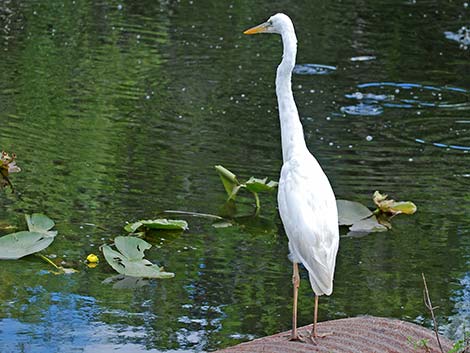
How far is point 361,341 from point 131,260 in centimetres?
163

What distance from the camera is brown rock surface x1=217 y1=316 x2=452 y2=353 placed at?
370 centimetres

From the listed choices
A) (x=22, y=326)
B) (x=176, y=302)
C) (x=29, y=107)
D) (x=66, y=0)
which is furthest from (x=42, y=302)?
(x=66, y=0)

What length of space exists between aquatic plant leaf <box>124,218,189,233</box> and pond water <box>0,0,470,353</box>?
0.07 meters

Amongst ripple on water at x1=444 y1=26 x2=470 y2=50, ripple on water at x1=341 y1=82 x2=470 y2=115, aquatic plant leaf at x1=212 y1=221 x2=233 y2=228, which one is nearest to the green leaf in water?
aquatic plant leaf at x1=212 y1=221 x2=233 y2=228

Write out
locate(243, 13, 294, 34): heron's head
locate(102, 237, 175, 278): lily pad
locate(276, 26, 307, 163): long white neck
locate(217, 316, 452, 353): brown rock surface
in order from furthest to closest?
locate(102, 237, 175, 278): lily pad, locate(243, 13, 294, 34): heron's head, locate(276, 26, 307, 163): long white neck, locate(217, 316, 452, 353): brown rock surface

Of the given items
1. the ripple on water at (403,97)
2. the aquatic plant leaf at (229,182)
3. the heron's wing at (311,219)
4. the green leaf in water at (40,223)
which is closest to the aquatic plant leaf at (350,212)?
the aquatic plant leaf at (229,182)

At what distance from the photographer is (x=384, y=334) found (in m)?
3.83

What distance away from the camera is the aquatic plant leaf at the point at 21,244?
5111 mm

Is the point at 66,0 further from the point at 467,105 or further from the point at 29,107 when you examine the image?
the point at 467,105

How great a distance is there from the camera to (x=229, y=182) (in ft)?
19.6

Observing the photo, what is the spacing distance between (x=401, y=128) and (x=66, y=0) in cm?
536

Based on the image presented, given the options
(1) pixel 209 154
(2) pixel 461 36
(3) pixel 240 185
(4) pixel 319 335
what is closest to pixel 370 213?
(3) pixel 240 185

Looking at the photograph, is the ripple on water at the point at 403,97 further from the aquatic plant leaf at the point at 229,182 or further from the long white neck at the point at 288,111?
the long white neck at the point at 288,111

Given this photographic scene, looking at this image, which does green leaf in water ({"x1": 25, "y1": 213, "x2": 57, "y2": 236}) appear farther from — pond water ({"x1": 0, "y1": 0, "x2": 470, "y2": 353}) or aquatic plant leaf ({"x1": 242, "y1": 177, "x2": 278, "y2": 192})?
aquatic plant leaf ({"x1": 242, "y1": 177, "x2": 278, "y2": 192})
